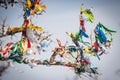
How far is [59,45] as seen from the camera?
90.9 inches

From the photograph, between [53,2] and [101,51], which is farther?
[53,2]

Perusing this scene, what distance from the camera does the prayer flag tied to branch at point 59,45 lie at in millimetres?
2261

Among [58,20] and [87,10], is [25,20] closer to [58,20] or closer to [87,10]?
[58,20]

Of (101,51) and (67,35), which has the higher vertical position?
(67,35)

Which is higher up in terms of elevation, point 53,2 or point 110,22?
point 53,2

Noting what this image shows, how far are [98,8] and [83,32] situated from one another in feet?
1.04

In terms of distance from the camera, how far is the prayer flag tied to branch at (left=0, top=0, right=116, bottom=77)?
2261 millimetres

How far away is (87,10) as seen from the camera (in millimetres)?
2326

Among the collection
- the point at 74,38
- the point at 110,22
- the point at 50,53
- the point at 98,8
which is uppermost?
the point at 98,8

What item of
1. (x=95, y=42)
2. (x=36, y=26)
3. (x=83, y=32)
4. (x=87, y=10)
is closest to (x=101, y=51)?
(x=95, y=42)

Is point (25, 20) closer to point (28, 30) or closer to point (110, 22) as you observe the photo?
point (28, 30)

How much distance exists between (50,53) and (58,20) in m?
0.38

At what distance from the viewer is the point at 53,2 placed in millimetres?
2406

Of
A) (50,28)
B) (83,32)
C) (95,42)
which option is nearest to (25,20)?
(50,28)
